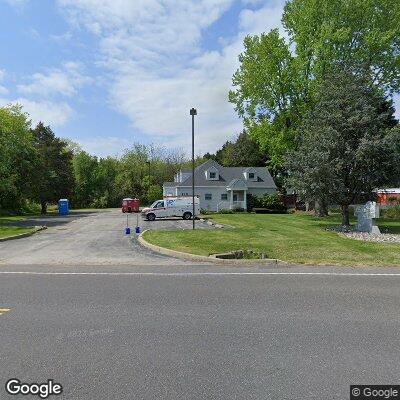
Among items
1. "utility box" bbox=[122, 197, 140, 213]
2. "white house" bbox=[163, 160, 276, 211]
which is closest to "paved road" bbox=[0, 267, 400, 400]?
"white house" bbox=[163, 160, 276, 211]

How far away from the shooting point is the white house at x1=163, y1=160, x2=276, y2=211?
164 ft

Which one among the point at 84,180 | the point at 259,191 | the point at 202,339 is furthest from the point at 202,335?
the point at 84,180

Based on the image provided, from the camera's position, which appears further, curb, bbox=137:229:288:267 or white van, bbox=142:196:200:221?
white van, bbox=142:196:200:221

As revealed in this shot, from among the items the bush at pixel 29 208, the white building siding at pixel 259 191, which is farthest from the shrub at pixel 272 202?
the bush at pixel 29 208

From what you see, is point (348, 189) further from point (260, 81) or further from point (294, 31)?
point (294, 31)

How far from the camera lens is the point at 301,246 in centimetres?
1589

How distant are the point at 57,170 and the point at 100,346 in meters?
56.7

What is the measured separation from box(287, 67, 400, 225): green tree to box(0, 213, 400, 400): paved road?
15324 mm

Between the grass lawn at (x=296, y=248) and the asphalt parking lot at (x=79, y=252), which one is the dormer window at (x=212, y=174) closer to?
the asphalt parking lot at (x=79, y=252)

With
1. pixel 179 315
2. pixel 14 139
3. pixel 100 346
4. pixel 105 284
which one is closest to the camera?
pixel 100 346

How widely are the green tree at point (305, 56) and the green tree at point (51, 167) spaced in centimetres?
2756

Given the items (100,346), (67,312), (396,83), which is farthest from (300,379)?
(396,83)
